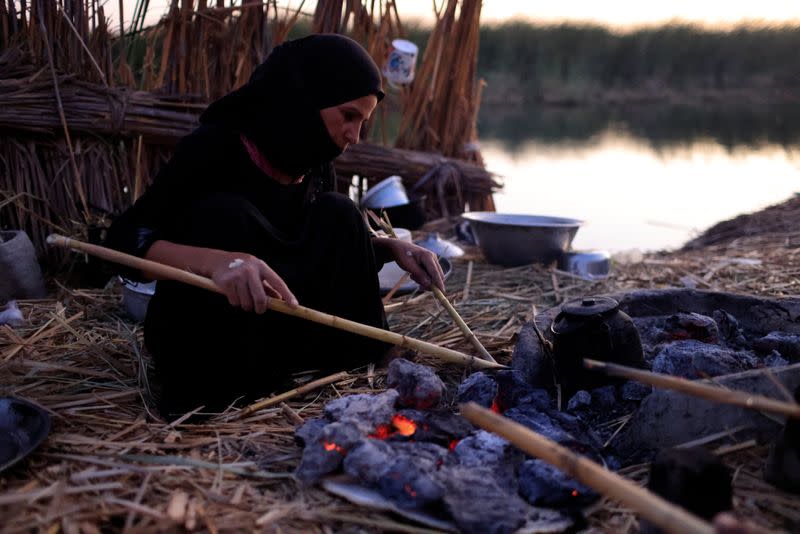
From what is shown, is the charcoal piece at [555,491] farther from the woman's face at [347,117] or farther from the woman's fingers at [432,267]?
the woman's face at [347,117]

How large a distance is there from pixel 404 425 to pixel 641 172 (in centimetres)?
927

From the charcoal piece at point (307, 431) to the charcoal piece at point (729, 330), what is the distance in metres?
1.51

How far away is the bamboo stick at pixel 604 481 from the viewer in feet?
3.80

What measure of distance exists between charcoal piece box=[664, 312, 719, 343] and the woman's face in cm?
135

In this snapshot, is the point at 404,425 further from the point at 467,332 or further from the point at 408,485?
the point at 467,332

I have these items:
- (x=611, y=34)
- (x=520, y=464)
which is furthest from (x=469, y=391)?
(x=611, y=34)

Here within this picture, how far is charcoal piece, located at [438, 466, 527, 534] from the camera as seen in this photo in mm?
1653

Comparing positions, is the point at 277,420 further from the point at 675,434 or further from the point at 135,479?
the point at 675,434

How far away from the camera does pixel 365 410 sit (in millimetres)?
2162

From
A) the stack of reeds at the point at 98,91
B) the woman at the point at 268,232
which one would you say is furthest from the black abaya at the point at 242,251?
the stack of reeds at the point at 98,91

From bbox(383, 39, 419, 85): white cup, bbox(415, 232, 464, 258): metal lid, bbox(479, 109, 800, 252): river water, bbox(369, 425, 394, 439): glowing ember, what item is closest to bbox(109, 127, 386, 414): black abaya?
bbox(369, 425, 394, 439): glowing ember

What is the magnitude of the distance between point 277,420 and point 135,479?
A: 0.55 m

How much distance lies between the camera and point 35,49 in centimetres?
402

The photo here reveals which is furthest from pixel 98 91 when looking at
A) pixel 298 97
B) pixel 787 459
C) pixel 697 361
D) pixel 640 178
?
pixel 640 178
